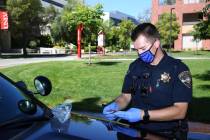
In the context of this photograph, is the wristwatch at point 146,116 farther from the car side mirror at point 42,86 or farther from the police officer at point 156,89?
the car side mirror at point 42,86

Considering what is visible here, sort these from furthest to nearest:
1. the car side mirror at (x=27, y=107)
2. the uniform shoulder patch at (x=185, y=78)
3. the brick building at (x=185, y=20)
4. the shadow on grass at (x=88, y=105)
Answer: the brick building at (x=185, y=20), the shadow on grass at (x=88, y=105), the uniform shoulder patch at (x=185, y=78), the car side mirror at (x=27, y=107)

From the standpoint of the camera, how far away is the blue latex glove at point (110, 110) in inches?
141

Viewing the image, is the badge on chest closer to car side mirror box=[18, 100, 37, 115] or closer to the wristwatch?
the wristwatch

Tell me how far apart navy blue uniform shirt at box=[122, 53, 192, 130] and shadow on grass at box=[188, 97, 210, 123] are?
4.74 metres

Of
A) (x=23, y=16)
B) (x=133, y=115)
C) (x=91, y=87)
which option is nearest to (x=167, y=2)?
(x=23, y=16)

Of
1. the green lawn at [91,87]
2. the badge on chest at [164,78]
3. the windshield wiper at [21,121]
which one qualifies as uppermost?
the badge on chest at [164,78]

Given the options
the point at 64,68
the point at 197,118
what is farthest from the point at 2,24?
the point at 197,118

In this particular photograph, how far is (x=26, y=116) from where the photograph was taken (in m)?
3.24

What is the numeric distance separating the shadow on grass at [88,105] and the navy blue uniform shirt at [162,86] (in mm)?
6702

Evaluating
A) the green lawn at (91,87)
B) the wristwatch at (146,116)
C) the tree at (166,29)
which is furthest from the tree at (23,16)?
the wristwatch at (146,116)

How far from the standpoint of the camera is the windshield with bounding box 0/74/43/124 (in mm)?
3232

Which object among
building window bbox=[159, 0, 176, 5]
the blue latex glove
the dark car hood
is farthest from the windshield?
building window bbox=[159, 0, 176, 5]

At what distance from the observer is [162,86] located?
3.55 m

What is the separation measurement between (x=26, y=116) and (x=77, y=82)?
1271cm
